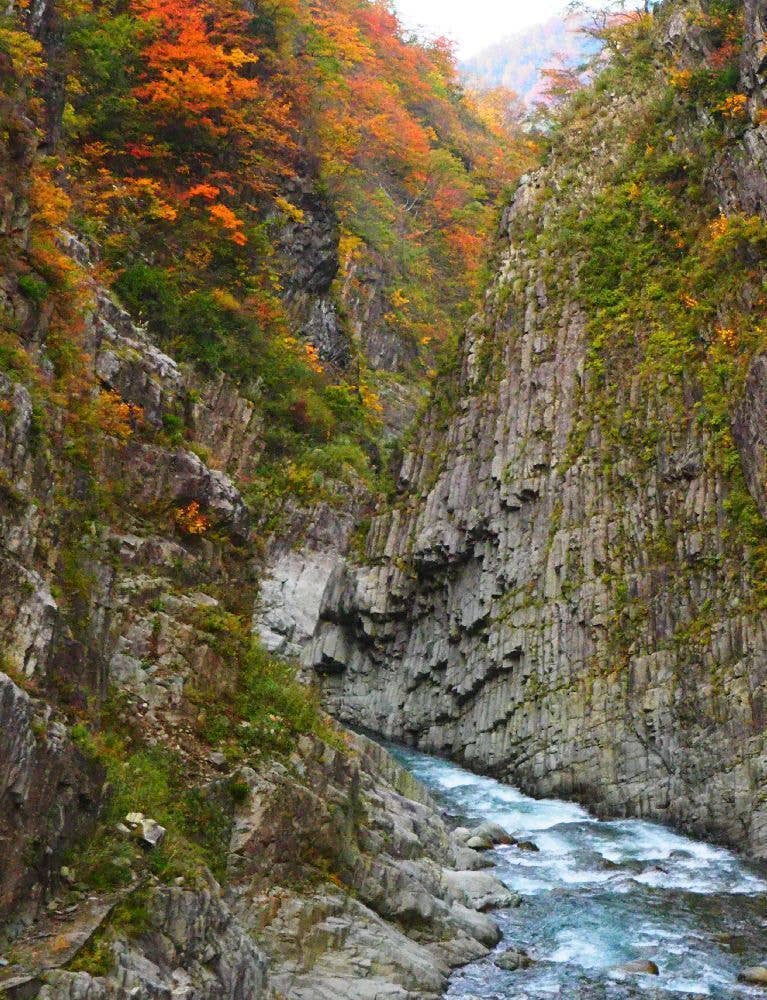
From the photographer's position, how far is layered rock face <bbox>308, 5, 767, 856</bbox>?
821 inches

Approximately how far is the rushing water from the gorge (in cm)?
10

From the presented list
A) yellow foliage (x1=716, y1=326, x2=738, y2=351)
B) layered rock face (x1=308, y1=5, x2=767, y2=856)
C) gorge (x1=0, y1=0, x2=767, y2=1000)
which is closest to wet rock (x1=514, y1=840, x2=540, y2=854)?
gorge (x1=0, y1=0, x2=767, y2=1000)

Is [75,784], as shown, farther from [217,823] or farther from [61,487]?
[61,487]

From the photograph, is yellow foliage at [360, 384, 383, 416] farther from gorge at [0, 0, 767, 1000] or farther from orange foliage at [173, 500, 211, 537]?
orange foliage at [173, 500, 211, 537]

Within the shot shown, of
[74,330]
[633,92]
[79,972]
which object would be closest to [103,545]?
[74,330]

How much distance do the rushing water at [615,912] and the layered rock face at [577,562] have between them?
1339 millimetres

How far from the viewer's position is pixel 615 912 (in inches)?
608

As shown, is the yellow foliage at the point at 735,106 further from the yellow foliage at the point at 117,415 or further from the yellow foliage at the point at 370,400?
the yellow foliage at the point at 370,400

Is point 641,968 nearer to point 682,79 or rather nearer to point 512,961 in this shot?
point 512,961

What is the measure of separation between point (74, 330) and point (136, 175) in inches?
815

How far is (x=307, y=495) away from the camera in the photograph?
3491cm

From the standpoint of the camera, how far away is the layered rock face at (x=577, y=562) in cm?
2086

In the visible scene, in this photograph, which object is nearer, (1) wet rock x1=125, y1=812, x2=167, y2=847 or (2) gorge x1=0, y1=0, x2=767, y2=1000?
(1) wet rock x1=125, y1=812, x2=167, y2=847

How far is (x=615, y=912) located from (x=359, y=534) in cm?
2101
